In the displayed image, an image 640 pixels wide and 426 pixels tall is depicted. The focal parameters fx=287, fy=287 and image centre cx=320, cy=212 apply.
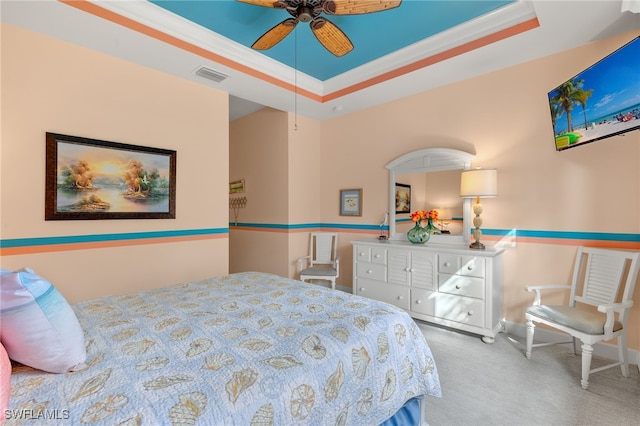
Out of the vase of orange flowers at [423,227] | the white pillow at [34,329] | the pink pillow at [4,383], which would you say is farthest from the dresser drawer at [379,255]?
the pink pillow at [4,383]

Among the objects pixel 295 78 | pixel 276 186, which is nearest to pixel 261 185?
pixel 276 186

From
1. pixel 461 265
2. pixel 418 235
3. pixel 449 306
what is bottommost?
pixel 449 306

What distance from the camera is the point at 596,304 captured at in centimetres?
241

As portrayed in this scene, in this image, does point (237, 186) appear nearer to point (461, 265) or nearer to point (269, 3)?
point (269, 3)

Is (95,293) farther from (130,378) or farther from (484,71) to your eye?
(484,71)

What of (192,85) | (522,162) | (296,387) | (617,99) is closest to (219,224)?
(192,85)

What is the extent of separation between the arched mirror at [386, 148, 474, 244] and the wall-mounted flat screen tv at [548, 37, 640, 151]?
0.95m

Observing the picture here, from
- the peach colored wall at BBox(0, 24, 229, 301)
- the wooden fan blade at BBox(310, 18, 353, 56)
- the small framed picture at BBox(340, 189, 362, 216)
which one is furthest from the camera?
the small framed picture at BBox(340, 189, 362, 216)

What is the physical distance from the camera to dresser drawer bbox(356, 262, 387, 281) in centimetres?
360

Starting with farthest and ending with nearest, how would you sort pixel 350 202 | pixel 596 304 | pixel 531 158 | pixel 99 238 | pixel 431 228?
pixel 350 202, pixel 431 228, pixel 531 158, pixel 99 238, pixel 596 304

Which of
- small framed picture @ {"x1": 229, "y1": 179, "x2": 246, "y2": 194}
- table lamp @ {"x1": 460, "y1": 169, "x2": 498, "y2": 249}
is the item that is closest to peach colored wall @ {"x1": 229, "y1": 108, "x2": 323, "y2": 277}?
small framed picture @ {"x1": 229, "y1": 179, "x2": 246, "y2": 194}

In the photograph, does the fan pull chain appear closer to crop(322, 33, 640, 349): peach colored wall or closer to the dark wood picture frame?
crop(322, 33, 640, 349): peach colored wall

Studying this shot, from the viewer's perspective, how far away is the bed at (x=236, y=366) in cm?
93

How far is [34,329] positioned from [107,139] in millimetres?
2324
